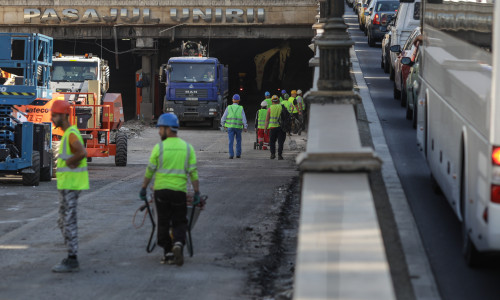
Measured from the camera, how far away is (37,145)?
71.4ft

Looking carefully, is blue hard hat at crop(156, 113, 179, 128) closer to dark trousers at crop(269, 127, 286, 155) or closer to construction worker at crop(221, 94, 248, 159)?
dark trousers at crop(269, 127, 286, 155)

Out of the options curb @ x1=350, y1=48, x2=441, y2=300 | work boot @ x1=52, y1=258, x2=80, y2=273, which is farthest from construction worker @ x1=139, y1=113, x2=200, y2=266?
curb @ x1=350, y1=48, x2=441, y2=300

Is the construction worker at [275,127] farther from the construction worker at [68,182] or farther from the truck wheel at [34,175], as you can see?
the construction worker at [68,182]

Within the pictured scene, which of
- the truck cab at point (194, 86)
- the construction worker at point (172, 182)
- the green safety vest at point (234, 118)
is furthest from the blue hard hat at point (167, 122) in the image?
the truck cab at point (194, 86)

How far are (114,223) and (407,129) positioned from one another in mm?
8447

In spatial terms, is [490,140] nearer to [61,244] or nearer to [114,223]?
[61,244]

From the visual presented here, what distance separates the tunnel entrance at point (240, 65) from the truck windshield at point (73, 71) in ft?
89.4

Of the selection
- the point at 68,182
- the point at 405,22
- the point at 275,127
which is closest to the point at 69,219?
the point at 68,182

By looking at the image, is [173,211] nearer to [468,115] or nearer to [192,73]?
[468,115]

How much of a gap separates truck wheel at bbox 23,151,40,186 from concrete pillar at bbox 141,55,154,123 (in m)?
33.1

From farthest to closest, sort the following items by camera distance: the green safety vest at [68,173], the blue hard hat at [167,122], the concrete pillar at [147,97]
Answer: the concrete pillar at [147,97], the blue hard hat at [167,122], the green safety vest at [68,173]

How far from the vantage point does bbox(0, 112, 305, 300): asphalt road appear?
411 inches

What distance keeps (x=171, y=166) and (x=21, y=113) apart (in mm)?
11274

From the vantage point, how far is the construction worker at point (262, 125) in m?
32.5
